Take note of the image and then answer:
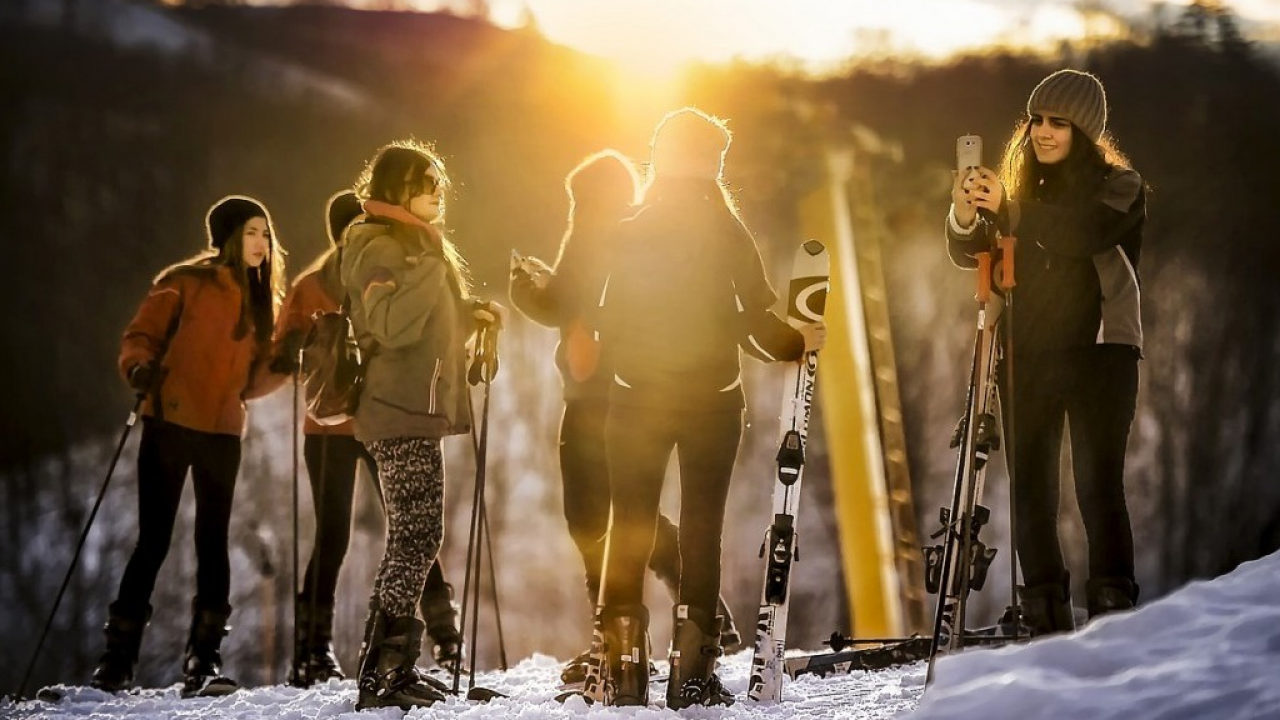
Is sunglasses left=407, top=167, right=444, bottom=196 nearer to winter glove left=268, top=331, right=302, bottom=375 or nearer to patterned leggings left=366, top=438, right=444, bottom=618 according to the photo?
patterned leggings left=366, top=438, right=444, bottom=618

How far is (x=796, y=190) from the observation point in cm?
1119

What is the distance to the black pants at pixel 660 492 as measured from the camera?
3.76 metres

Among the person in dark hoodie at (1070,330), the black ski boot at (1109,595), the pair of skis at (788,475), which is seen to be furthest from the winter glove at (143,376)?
the black ski boot at (1109,595)

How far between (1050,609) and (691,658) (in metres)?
1.01

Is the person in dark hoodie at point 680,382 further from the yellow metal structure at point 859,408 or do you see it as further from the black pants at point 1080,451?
the yellow metal structure at point 859,408

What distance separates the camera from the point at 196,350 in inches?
189

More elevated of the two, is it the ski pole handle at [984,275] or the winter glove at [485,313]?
the ski pole handle at [984,275]

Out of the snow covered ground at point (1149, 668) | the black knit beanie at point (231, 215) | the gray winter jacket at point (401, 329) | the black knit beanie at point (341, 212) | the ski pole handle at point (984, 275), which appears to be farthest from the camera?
the black knit beanie at point (231, 215)

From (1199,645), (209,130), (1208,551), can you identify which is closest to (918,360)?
(1208,551)

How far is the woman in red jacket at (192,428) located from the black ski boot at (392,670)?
1.04 meters

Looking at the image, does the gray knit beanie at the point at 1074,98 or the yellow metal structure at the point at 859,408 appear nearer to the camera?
the gray knit beanie at the point at 1074,98

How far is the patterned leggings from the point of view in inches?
150

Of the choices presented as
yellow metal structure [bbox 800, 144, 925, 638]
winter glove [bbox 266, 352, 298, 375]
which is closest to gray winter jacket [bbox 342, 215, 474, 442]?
winter glove [bbox 266, 352, 298, 375]

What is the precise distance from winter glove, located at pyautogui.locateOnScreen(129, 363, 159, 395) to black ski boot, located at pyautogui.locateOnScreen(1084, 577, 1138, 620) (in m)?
3.02
